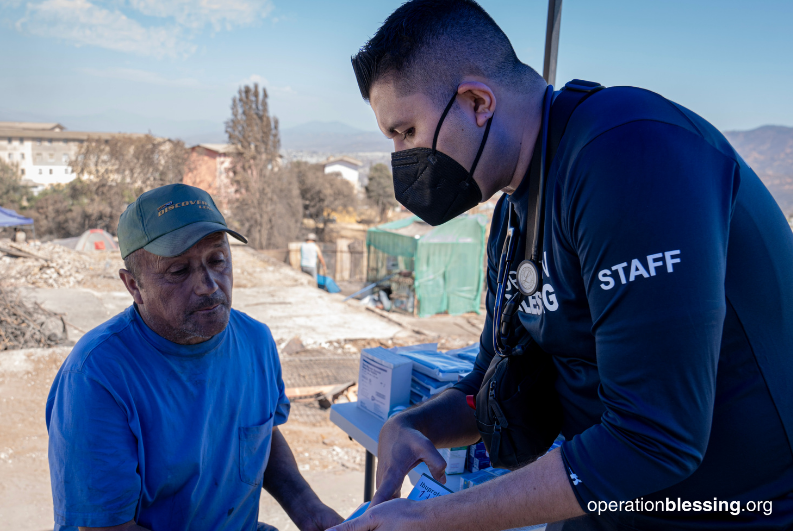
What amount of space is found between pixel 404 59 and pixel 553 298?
0.66 metres

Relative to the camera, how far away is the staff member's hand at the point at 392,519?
1.06 m

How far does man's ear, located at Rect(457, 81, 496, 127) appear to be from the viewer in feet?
3.90

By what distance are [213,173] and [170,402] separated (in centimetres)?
2898

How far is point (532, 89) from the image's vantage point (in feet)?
4.05

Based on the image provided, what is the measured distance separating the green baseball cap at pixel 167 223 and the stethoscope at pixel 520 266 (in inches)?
45.5

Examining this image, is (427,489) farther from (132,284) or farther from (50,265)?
(50,265)

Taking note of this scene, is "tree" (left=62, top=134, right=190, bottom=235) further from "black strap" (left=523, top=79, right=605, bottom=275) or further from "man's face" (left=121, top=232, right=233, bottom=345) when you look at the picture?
"black strap" (left=523, top=79, right=605, bottom=275)

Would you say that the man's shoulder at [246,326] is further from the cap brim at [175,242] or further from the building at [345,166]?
the building at [345,166]

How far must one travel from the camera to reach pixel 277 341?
1039 centimetres

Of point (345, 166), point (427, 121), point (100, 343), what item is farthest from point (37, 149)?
point (427, 121)

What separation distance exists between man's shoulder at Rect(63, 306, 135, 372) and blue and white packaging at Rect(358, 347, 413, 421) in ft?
4.05

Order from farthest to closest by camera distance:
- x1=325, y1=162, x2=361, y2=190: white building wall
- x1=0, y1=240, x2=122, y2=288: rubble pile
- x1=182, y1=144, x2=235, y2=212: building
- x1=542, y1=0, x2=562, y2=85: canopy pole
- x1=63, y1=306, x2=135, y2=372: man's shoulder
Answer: x1=325, y1=162, x2=361, y2=190: white building wall → x1=182, y1=144, x2=235, y2=212: building → x1=0, y1=240, x2=122, y2=288: rubble pile → x1=542, y1=0, x2=562, y2=85: canopy pole → x1=63, y1=306, x2=135, y2=372: man's shoulder

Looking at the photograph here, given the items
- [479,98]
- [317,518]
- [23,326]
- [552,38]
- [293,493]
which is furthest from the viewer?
[23,326]

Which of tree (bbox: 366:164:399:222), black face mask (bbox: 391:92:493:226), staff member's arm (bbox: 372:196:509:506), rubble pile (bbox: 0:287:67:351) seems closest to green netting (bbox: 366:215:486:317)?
rubble pile (bbox: 0:287:67:351)
